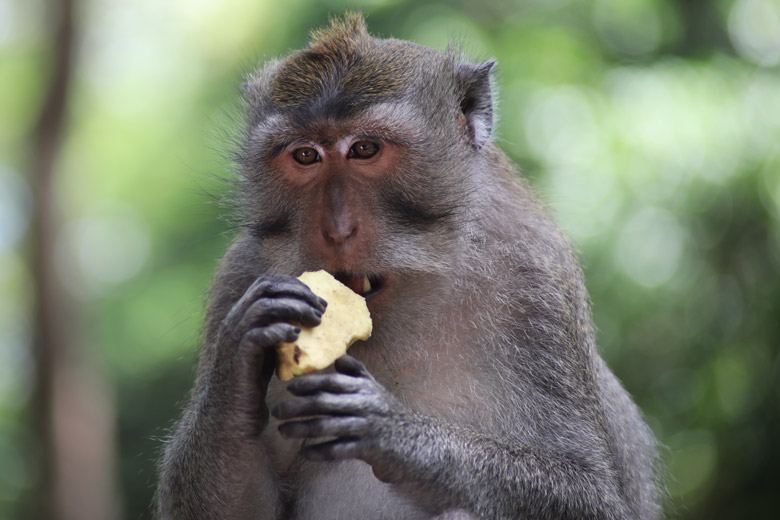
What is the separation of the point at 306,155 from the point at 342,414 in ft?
3.80

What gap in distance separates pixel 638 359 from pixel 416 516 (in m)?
6.32

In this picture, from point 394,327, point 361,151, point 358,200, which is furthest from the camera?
point 394,327

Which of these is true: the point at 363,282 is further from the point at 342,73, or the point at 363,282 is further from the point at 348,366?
the point at 342,73

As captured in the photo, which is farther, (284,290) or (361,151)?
(361,151)

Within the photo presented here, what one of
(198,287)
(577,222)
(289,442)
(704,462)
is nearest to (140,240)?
(198,287)

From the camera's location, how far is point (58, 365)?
10.3m

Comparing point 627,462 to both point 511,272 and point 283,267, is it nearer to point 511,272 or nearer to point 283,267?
point 511,272

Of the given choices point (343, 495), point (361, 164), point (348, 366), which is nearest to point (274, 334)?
point (348, 366)

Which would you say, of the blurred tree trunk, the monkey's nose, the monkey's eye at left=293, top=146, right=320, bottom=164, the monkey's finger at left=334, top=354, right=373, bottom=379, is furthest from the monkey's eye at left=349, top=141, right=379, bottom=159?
the blurred tree trunk

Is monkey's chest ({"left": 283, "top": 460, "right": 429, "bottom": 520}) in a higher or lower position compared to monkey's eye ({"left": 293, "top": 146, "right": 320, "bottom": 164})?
lower

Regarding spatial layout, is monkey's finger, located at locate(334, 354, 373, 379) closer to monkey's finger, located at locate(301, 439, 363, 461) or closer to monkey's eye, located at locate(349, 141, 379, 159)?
monkey's finger, located at locate(301, 439, 363, 461)

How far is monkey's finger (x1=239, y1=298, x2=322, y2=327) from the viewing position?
128 inches

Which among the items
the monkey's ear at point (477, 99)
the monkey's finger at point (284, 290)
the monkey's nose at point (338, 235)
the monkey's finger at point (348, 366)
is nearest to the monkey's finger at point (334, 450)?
the monkey's finger at point (348, 366)

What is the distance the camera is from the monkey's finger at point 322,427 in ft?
10.5
